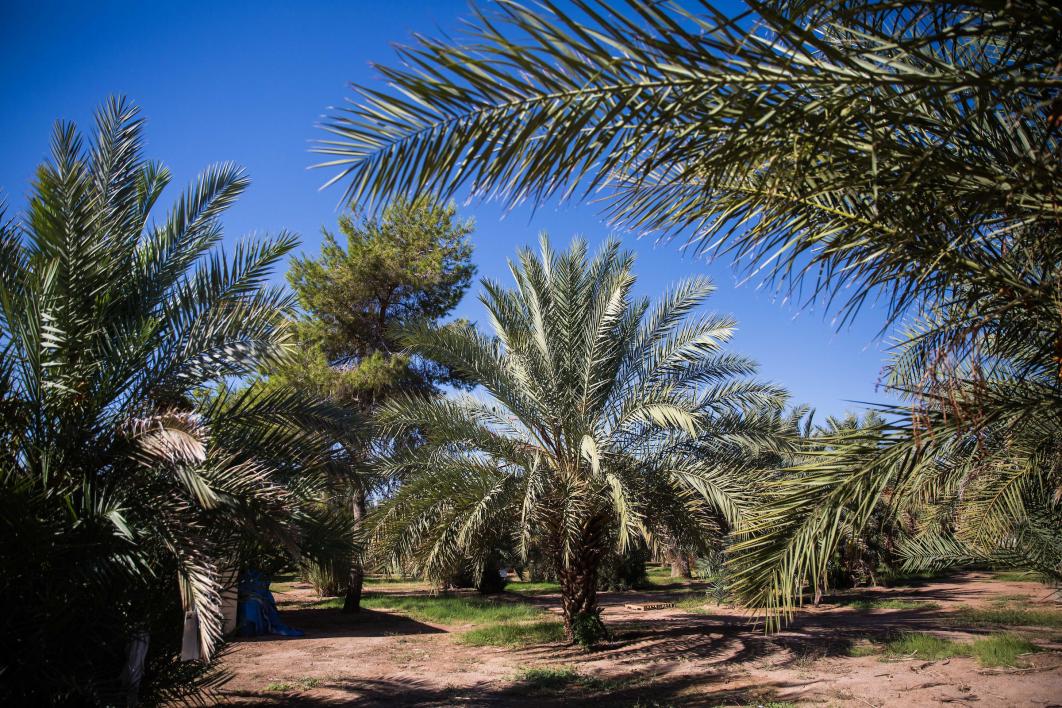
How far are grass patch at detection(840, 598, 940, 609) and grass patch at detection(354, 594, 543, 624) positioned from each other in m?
7.83

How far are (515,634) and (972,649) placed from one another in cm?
692

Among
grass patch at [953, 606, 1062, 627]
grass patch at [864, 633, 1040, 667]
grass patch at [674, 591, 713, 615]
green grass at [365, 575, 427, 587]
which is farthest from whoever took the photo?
green grass at [365, 575, 427, 587]

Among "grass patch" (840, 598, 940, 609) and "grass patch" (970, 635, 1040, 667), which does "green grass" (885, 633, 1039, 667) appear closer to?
"grass patch" (970, 635, 1040, 667)

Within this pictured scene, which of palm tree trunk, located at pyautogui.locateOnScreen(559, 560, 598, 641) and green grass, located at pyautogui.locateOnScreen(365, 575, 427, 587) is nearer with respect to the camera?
palm tree trunk, located at pyautogui.locateOnScreen(559, 560, 598, 641)

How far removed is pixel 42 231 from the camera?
16.9 ft

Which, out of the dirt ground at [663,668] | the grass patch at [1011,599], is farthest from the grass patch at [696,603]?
the grass patch at [1011,599]

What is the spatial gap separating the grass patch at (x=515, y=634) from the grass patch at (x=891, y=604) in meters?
8.23

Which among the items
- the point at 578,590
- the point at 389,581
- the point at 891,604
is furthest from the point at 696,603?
the point at 389,581

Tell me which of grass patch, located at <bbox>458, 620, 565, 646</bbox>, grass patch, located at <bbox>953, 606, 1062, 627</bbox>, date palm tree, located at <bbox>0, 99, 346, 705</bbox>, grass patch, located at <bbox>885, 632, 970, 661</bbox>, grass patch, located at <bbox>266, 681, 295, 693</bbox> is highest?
date palm tree, located at <bbox>0, 99, 346, 705</bbox>

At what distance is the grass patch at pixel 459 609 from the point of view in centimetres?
1482

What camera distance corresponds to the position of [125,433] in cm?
481

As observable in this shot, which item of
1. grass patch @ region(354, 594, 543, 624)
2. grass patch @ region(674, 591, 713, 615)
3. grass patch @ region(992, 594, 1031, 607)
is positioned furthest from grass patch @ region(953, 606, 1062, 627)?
grass patch @ region(354, 594, 543, 624)

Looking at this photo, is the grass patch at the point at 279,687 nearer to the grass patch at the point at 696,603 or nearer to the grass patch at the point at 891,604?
the grass patch at the point at 696,603

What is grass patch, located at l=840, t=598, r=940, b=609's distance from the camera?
1540 cm
